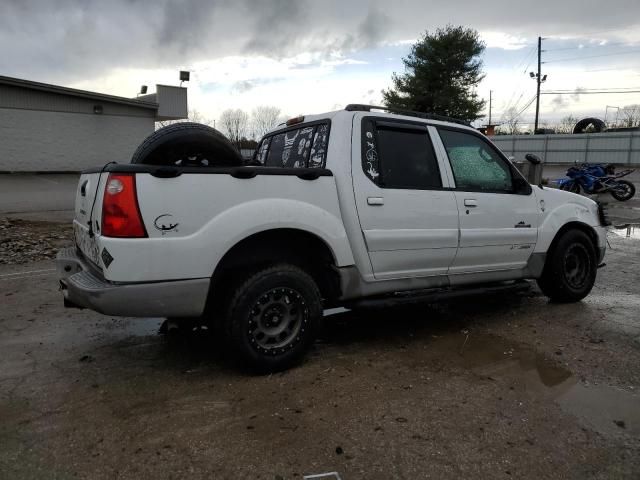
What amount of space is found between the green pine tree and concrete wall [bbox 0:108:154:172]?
19668 millimetres

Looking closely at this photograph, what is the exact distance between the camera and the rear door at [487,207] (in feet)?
15.2

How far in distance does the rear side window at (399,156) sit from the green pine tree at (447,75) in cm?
3174

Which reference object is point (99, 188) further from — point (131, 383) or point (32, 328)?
point (32, 328)

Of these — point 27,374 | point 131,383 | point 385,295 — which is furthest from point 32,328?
point 385,295

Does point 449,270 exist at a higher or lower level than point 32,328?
higher

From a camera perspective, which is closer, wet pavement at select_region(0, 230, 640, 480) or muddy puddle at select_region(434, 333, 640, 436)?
wet pavement at select_region(0, 230, 640, 480)

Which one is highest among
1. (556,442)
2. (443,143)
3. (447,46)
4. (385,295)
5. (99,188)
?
(447,46)

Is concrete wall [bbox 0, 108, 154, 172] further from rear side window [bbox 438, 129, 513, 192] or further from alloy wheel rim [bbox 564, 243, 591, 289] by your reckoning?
alloy wheel rim [bbox 564, 243, 591, 289]

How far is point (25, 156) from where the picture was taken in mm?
19547

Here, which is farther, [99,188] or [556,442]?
[99,188]

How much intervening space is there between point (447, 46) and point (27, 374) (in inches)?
1417

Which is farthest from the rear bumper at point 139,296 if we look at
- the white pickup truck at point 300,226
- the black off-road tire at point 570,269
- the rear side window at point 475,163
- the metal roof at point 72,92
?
the metal roof at point 72,92

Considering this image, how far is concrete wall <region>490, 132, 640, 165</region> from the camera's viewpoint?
3080 centimetres

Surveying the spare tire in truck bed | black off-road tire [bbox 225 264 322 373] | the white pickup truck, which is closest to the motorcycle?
the white pickup truck
